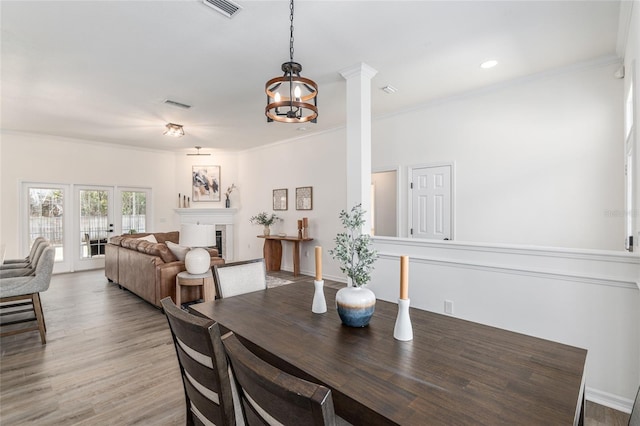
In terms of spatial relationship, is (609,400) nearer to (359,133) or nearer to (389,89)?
(359,133)

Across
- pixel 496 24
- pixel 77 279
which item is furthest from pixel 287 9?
pixel 77 279

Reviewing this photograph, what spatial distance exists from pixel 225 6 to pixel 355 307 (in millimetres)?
2404

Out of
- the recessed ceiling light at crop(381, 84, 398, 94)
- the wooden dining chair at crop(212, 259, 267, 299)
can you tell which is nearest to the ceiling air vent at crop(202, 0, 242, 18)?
the wooden dining chair at crop(212, 259, 267, 299)

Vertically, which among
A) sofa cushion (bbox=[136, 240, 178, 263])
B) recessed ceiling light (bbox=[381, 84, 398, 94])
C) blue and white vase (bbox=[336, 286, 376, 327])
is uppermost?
recessed ceiling light (bbox=[381, 84, 398, 94])

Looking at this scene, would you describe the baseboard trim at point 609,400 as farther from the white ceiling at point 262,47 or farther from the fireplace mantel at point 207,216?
the fireplace mantel at point 207,216

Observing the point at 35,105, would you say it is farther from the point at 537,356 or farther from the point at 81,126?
the point at 537,356

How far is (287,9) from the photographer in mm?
2391

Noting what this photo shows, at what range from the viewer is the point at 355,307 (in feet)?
4.85

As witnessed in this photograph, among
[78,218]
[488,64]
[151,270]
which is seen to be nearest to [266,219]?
[151,270]

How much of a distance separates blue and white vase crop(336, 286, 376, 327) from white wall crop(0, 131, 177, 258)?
751 centimetres

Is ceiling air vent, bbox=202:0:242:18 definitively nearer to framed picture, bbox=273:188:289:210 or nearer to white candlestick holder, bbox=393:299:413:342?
white candlestick holder, bbox=393:299:413:342

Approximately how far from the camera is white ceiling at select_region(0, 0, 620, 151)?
95.7 inches

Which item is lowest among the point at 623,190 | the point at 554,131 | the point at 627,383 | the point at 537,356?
the point at 627,383

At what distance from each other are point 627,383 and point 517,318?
0.72 metres
